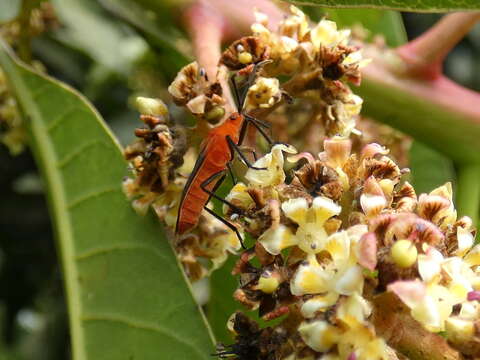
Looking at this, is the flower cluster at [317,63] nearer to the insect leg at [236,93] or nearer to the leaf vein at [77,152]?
the insect leg at [236,93]

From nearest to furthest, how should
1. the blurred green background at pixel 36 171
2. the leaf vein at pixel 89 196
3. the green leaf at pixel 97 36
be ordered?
the leaf vein at pixel 89 196 < the green leaf at pixel 97 36 < the blurred green background at pixel 36 171

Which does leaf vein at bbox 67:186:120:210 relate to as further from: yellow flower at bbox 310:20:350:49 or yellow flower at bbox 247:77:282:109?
yellow flower at bbox 310:20:350:49

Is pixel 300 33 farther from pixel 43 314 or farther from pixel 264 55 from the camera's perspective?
pixel 43 314

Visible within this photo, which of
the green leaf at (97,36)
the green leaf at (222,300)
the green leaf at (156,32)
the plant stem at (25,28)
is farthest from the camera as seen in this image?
the green leaf at (97,36)

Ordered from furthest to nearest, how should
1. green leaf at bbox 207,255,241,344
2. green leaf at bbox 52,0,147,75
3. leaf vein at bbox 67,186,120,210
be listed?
1. green leaf at bbox 52,0,147,75
2. green leaf at bbox 207,255,241,344
3. leaf vein at bbox 67,186,120,210

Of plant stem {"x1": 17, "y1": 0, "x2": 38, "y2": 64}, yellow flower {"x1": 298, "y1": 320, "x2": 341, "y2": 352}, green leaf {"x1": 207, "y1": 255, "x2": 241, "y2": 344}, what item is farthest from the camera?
plant stem {"x1": 17, "y1": 0, "x2": 38, "y2": 64}

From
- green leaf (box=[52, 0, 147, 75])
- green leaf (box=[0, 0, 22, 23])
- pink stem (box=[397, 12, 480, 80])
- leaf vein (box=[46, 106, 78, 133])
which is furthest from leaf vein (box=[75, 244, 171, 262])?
green leaf (box=[52, 0, 147, 75])

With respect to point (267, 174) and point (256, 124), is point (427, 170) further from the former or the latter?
point (267, 174)

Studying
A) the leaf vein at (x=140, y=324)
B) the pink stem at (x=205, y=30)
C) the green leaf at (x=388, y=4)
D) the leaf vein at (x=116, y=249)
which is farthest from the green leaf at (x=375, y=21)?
the leaf vein at (x=140, y=324)
